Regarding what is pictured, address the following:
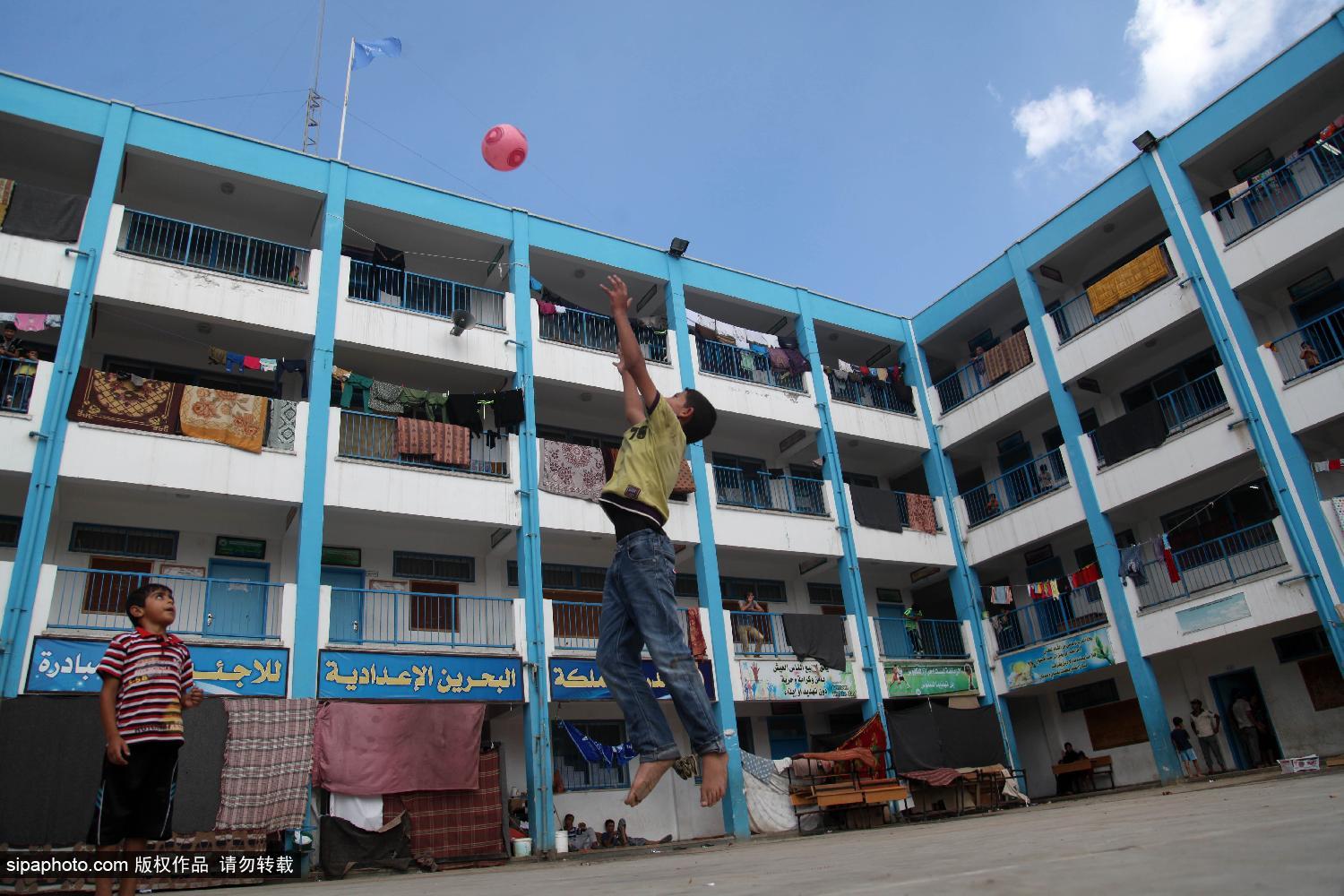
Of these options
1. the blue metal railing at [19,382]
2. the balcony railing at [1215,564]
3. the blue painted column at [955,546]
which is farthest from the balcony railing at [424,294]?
the balcony railing at [1215,564]

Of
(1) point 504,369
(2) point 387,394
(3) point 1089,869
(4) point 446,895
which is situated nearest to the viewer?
(3) point 1089,869

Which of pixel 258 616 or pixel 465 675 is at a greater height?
pixel 258 616

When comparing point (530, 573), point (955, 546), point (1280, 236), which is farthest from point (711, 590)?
point (1280, 236)

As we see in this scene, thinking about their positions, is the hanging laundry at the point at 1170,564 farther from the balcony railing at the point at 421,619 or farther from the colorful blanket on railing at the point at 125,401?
the colorful blanket on railing at the point at 125,401

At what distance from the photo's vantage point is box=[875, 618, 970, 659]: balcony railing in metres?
21.1

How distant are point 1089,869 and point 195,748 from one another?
13.1m

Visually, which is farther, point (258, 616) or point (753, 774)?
point (753, 774)

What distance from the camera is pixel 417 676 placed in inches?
595

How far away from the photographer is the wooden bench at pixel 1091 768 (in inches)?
787

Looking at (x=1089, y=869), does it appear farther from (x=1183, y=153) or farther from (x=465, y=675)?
(x=1183, y=153)

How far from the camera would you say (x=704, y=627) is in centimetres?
1822

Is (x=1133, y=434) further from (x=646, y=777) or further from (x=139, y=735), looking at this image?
(x=139, y=735)

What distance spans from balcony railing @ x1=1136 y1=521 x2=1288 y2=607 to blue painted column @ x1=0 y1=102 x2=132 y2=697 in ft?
62.9

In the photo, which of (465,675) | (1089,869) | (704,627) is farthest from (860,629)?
(1089,869)
